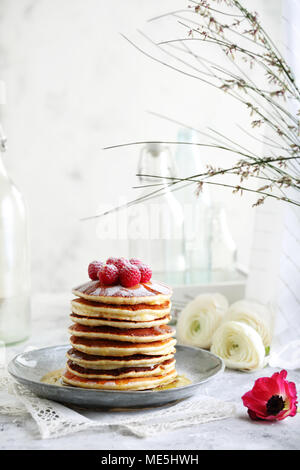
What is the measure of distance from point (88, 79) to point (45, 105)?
0.66 ft

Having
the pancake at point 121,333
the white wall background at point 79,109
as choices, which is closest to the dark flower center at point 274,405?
the pancake at point 121,333

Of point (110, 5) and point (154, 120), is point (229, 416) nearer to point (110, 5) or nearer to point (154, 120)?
point (154, 120)

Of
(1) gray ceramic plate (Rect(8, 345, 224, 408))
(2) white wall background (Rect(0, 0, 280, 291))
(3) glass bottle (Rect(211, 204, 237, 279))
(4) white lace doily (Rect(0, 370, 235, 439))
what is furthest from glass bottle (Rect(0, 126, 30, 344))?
(2) white wall background (Rect(0, 0, 280, 291))

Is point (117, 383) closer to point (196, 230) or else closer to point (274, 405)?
point (274, 405)

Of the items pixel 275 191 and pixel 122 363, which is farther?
pixel 275 191

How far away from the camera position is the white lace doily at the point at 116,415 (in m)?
0.85

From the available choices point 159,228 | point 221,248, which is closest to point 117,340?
point 159,228

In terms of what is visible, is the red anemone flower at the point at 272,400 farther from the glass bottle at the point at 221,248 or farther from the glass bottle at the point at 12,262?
the glass bottle at the point at 221,248

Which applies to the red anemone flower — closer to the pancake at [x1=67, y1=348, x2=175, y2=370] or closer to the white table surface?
the white table surface

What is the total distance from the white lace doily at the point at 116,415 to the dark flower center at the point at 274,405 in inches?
2.3

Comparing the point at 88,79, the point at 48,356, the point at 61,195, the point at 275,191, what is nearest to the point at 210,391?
the point at 48,356

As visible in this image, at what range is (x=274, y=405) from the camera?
2.98 feet

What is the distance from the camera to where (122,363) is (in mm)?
958

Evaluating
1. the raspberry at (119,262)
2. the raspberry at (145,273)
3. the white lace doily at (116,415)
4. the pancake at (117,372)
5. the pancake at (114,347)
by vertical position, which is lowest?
the white lace doily at (116,415)
